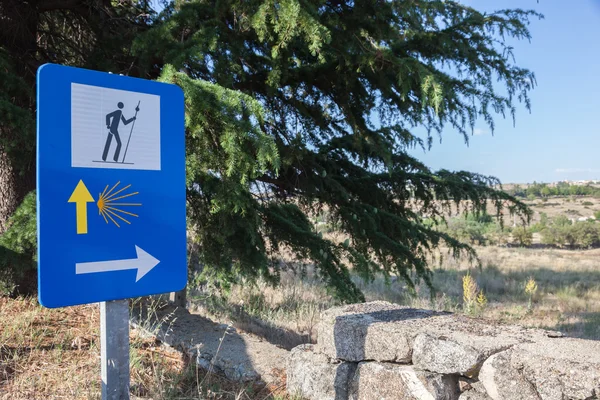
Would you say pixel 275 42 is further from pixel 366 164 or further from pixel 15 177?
pixel 15 177

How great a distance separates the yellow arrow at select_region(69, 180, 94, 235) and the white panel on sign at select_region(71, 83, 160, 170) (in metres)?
0.09

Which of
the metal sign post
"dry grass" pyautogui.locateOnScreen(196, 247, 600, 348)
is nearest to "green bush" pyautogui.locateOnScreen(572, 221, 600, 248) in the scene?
"dry grass" pyautogui.locateOnScreen(196, 247, 600, 348)

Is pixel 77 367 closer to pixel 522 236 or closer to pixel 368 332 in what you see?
pixel 368 332

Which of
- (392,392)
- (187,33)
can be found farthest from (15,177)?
(392,392)

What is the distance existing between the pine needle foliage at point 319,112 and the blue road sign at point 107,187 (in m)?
1.29

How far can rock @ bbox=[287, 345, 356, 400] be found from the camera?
133 inches

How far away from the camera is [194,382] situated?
3748 millimetres

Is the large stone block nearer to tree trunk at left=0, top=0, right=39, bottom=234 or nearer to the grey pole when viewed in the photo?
the grey pole

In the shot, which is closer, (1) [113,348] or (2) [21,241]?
(1) [113,348]

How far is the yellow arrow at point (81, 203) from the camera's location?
1900 mm

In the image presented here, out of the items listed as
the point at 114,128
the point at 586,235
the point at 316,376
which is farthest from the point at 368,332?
the point at 586,235

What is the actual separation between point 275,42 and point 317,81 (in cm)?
104

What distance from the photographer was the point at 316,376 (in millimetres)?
3492

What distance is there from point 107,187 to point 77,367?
7.50 feet
